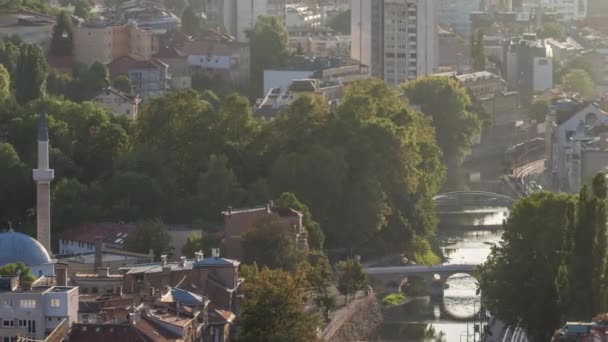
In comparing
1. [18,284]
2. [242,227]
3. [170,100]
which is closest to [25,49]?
[170,100]

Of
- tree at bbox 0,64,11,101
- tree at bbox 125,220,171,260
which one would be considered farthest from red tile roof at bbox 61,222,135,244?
tree at bbox 0,64,11,101

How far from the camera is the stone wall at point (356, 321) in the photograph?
49.9m

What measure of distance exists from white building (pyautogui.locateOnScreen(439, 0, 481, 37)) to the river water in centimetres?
4682

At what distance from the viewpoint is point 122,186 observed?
56.3 m

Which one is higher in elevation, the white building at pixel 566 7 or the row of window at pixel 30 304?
the white building at pixel 566 7

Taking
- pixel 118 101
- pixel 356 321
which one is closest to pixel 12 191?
pixel 356 321

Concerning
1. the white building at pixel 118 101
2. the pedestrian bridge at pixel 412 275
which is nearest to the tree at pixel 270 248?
the pedestrian bridge at pixel 412 275

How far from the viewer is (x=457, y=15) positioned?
382 feet

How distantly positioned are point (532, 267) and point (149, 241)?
7.31 m

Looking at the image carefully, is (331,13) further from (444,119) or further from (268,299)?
(268,299)

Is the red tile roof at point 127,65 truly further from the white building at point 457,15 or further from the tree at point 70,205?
the white building at point 457,15

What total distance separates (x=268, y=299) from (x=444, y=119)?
36691 mm

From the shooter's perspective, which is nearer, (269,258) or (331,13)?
(269,258)

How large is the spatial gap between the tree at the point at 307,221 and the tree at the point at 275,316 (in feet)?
36.1
